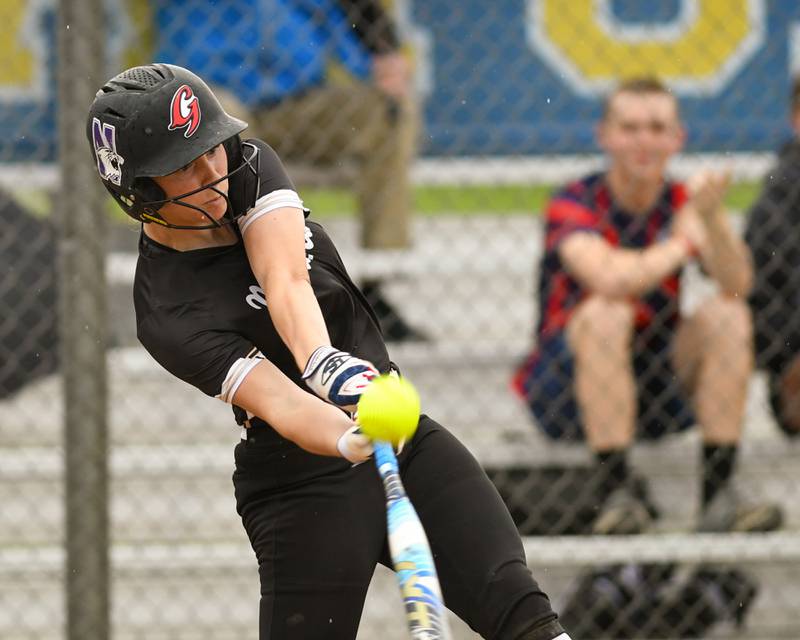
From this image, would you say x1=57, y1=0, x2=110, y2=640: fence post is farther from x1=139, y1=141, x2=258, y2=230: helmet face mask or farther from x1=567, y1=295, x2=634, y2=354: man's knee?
x1=567, y1=295, x2=634, y2=354: man's knee

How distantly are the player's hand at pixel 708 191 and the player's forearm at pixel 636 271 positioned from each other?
13 cm

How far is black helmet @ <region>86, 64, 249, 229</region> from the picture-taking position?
7.63ft

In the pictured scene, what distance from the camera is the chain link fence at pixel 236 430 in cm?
341

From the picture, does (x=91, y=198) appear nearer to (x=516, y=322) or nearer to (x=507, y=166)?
(x=507, y=166)

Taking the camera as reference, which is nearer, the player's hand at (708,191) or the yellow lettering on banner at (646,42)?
the player's hand at (708,191)

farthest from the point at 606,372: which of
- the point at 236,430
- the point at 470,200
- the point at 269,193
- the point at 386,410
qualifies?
the point at 470,200

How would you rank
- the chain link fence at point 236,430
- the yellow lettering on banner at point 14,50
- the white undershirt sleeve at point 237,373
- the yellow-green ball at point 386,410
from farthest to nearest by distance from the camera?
the yellow lettering on banner at point 14,50, the chain link fence at point 236,430, the white undershirt sleeve at point 237,373, the yellow-green ball at point 386,410

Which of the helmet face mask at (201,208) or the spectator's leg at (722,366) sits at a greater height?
the helmet face mask at (201,208)

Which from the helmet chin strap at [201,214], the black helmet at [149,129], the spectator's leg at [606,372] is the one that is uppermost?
the black helmet at [149,129]

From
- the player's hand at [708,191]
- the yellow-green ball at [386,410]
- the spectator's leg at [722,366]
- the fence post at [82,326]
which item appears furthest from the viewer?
the spectator's leg at [722,366]

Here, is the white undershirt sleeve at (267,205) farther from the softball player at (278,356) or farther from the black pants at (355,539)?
the black pants at (355,539)

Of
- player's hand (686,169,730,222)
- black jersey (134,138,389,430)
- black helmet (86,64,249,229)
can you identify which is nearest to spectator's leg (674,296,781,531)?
player's hand (686,169,730,222)

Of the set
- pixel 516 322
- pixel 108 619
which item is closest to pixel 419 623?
pixel 108 619

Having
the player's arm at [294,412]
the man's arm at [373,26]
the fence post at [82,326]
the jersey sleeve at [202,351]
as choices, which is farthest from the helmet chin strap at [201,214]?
the man's arm at [373,26]
